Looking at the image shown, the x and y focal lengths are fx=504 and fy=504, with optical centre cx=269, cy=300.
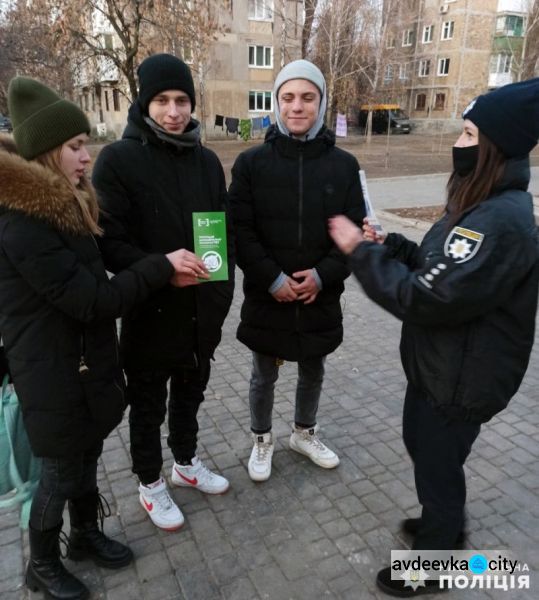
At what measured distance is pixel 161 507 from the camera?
264cm

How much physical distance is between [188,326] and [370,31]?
29.9m

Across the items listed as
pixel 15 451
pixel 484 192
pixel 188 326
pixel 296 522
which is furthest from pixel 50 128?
pixel 296 522

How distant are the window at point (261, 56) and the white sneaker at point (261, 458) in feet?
117

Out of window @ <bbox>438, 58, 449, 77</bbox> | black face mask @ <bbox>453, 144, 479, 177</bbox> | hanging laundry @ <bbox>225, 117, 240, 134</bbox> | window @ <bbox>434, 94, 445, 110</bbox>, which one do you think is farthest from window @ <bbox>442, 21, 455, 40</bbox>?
black face mask @ <bbox>453, 144, 479, 177</bbox>

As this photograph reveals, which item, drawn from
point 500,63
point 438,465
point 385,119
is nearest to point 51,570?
point 438,465

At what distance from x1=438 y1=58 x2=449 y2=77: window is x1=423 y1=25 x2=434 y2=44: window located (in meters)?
2.41

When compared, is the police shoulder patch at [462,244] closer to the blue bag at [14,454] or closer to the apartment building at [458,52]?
the blue bag at [14,454]

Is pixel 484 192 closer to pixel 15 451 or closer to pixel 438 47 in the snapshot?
pixel 15 451

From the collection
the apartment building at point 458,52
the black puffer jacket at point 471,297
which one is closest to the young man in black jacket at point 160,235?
the black puffer jacket at point 471,297

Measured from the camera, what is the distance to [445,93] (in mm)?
42312

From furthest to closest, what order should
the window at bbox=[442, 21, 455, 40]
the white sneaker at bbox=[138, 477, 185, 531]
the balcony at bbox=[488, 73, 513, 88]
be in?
the window at bbox=[442, 21, 455, 40] < the balcony at bbox=[488, 73, 513, 88] < the white sneaker at bbox=[138, 477, 185, 531]

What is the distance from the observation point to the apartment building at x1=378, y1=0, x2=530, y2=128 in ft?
131

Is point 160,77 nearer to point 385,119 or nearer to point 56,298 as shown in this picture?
point 56,298

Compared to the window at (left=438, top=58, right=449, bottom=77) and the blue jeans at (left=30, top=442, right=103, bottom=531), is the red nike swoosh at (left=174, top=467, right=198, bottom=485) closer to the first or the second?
the blue jeans at (left=30, top=442, right=103, bottom=531)
